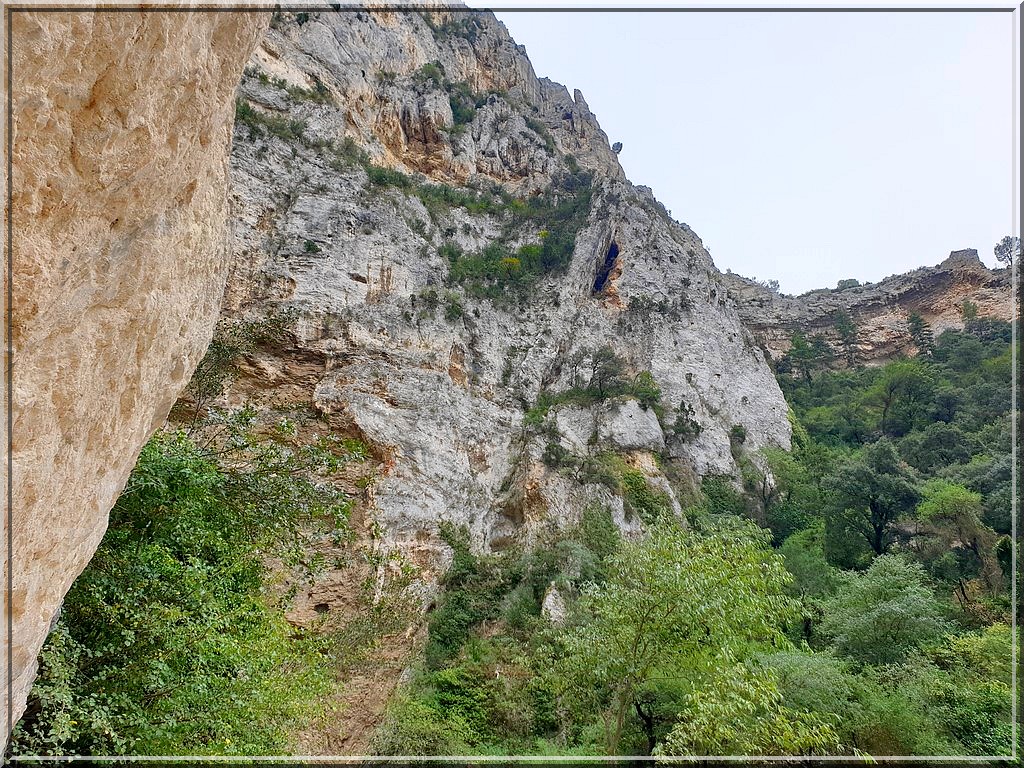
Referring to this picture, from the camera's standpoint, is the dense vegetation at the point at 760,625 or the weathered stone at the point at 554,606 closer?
the dense vegetation at the point at 760,625

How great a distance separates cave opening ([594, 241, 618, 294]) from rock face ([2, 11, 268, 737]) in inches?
1125

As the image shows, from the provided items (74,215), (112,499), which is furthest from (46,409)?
(112,499)

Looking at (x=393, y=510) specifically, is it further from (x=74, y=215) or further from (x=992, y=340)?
(x=992, y=340)

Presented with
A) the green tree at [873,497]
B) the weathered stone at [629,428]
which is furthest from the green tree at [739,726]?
the weathered stone at [629,428]

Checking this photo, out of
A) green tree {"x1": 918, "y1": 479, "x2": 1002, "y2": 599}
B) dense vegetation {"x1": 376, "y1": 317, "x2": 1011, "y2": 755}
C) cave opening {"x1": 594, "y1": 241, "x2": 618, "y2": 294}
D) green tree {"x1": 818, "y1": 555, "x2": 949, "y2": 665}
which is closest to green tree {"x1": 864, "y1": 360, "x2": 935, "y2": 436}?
dense vegetation {"x1": 376, "y1": 317, "x2": 1011, "y2": 755}

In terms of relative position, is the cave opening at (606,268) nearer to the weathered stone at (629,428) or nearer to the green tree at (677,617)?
the weathered stone at (629,428)

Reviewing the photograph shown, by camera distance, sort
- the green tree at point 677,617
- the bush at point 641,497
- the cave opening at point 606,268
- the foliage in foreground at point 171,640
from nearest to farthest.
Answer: the foliage in foreground at point 171,640, the green tree at point 677,617, the bush at point 641,497, the cave opening at point 606,268

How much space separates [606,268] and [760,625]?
26524 mm

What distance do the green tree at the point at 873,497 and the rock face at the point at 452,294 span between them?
544 cm

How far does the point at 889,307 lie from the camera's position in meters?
43.0

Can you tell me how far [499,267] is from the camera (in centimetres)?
2773

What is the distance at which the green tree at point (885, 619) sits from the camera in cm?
1127

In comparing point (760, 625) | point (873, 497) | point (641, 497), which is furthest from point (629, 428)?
point (760, 625)

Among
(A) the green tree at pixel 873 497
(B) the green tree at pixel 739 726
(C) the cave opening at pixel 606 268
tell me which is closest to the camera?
(B) the green tree at pixel 739 726
